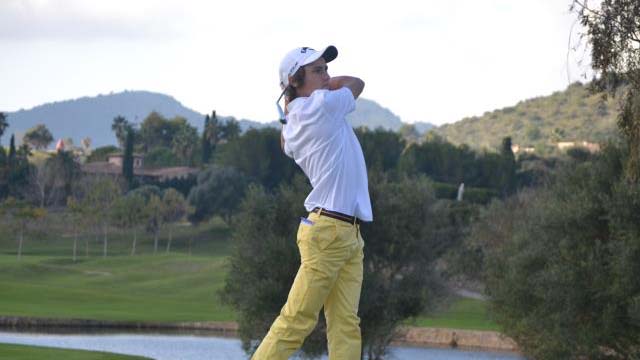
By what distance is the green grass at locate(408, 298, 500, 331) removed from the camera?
62438mm

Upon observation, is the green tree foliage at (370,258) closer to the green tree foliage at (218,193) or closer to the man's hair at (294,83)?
the man's hair at (294,83)

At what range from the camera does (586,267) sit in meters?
34.2

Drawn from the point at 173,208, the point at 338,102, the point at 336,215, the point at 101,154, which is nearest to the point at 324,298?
the point at 336,215

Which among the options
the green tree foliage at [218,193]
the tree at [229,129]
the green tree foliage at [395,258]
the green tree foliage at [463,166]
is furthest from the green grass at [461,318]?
the tree at [229,129]

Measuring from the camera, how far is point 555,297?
1362 inches

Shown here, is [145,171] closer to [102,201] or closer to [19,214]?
[102,201]

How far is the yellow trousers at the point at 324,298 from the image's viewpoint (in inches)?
341

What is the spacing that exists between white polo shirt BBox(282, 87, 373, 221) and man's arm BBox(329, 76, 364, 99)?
0.42ft

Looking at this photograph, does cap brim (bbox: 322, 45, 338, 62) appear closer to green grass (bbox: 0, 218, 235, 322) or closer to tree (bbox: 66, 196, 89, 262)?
green grass (bbox: 0, 218, 235, 322)

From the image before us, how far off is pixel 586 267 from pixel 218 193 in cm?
8586

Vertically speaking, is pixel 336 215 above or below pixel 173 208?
above

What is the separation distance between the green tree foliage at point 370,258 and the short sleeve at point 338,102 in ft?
103

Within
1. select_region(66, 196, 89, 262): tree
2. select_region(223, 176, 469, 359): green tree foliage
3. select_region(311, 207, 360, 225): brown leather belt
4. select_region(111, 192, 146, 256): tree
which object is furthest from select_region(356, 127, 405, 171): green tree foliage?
select_region(311, 207, 360, 225): brown leather belt

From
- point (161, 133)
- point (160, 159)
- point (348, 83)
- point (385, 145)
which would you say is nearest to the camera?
point (348, 83)
